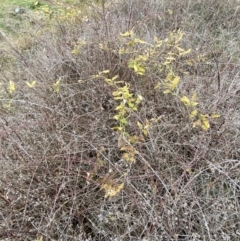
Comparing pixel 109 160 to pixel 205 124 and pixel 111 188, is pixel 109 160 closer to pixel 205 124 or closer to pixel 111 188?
pixel 111 188

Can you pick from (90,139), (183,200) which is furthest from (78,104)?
(183,200)

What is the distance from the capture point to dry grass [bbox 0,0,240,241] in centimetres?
167

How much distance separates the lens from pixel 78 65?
2619mm

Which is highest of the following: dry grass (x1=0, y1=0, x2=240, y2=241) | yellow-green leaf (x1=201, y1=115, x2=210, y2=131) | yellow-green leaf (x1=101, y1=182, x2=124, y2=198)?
yellow-green leaf (x1=201, y1=115, x2=210, y2=131)

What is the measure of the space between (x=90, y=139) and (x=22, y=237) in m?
0.67

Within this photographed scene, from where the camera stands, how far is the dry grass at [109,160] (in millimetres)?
1675

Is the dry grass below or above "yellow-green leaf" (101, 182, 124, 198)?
below

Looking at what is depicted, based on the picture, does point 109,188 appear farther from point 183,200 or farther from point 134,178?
point 183,200

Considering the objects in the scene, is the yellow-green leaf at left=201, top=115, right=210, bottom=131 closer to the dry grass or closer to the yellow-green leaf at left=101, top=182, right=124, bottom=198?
the dry grass

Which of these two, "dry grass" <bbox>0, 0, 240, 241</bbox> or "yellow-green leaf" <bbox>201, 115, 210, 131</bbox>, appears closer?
"dry grass" <bbox>0, 0, 240, 241</bbox>

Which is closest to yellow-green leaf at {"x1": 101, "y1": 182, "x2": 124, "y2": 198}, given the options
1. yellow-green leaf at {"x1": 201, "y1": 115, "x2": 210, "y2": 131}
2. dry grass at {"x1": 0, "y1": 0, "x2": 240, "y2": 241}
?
dry grass at {"x1": 0, "y1": 0, "x2": 240, "y2": 241}

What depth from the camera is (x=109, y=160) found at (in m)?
1.73

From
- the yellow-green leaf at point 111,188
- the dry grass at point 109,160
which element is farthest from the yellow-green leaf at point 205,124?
the yellow-green leaf at point 111,188

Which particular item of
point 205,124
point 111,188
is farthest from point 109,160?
point 205,124
